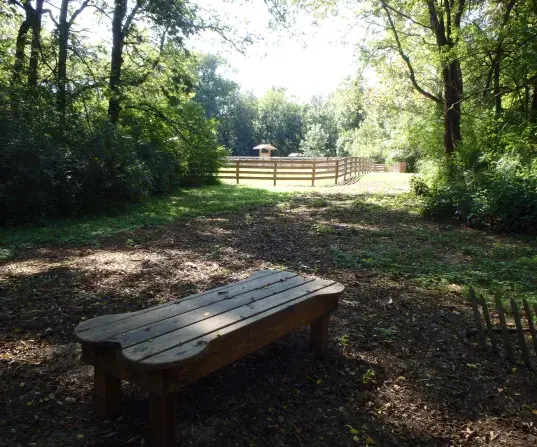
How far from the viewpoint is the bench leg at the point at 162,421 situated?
2221 millimetres

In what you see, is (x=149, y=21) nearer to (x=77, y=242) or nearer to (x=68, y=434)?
(x=77, y=242)

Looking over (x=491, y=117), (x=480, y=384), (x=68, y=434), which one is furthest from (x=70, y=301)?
(x=491, y=117)

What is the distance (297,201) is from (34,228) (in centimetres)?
786

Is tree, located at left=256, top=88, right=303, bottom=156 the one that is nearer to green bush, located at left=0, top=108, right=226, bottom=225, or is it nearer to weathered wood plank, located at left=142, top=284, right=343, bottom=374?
green bush, located at left=0, top=108, right=226, bottom=225

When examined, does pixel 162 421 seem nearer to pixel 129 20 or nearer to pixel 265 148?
pixel 129 20

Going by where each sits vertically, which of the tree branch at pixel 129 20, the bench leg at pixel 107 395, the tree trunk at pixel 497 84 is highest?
the tree branch at pixel 129 20

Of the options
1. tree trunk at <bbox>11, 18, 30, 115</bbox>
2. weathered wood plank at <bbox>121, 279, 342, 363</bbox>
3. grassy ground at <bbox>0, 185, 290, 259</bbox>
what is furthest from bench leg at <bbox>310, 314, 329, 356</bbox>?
tree trunk at <bbox>11, 18, 30, 115</bbox>

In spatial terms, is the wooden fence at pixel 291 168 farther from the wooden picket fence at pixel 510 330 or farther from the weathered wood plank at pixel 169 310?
the weathered wood plank at pixel 169 310

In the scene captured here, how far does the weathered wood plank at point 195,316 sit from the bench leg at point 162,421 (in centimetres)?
31

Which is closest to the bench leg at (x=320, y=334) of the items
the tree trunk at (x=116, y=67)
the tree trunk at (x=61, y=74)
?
the tree trunk at (x=61, y=74)

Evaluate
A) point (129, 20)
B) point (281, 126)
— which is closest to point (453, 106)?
point (129, 20)

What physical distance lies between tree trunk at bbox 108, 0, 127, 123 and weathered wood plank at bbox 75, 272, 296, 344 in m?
11.5

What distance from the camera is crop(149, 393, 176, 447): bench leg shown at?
2221 millimetres

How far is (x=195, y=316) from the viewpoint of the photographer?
271 centimetres
